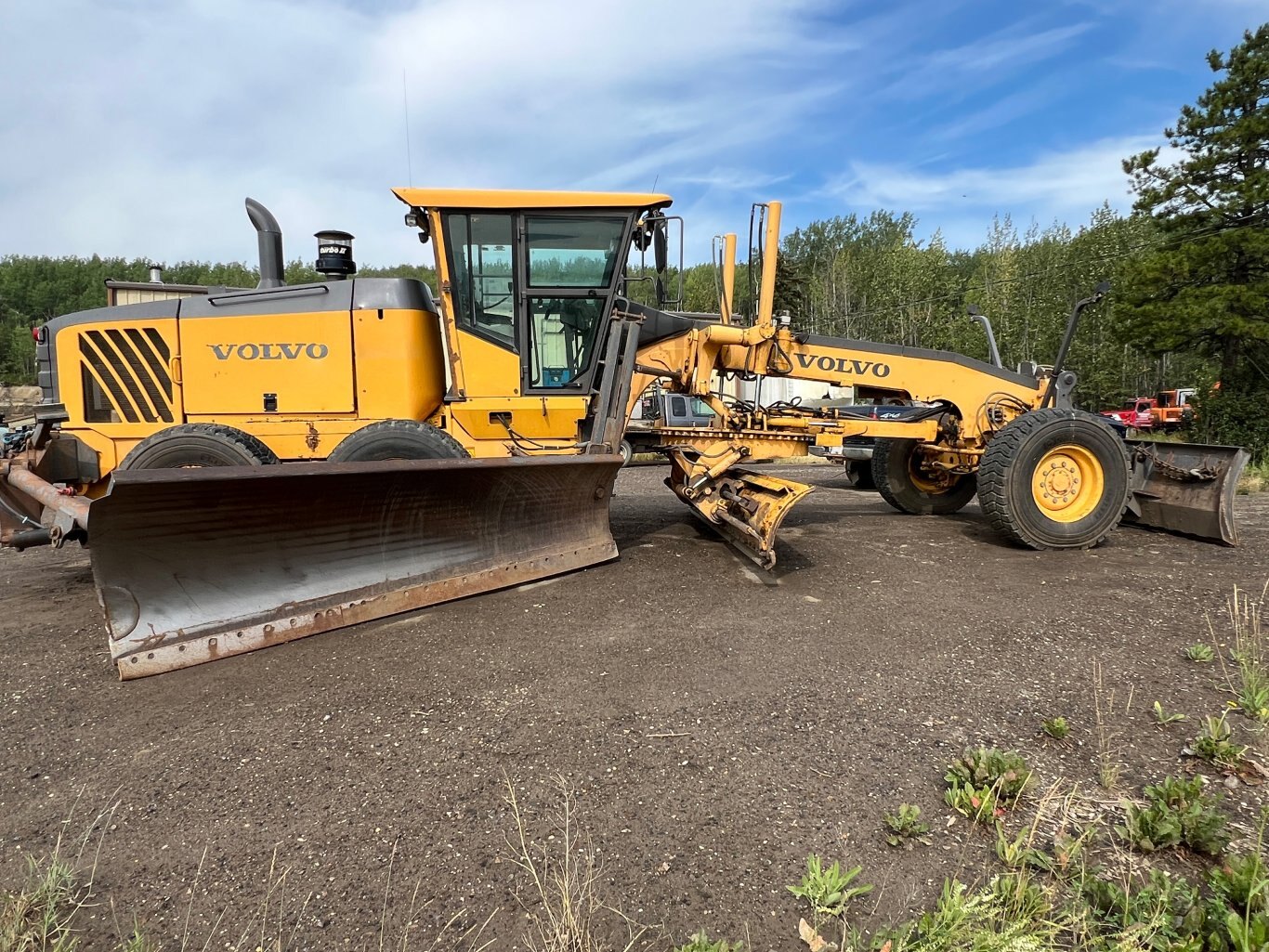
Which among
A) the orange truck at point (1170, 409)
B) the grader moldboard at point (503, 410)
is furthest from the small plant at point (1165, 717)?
the orange truck at point (1170, 409)

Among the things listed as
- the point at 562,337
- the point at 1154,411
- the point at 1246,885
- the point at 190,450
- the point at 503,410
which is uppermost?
the point at 562,337

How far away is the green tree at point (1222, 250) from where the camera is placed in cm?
1423

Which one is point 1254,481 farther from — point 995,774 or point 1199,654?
point 995,774

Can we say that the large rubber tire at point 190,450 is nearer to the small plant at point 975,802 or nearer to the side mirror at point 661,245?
the side mirror at point 661,245

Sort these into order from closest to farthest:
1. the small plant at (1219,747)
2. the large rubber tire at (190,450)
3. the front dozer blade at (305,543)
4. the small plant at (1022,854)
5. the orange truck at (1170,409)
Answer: the small plant at (1022,854), the small plant at (1219,747), the front dozer blade at (305,543), the large rubber tire at (190,450), the orange truck at (1170,409)

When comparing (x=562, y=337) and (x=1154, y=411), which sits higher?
(x=562, y=337)

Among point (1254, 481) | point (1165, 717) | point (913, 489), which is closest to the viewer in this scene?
point (1165, 717)

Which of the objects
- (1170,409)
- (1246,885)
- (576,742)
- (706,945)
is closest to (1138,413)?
(1170,409)

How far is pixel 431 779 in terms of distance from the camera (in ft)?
8.07

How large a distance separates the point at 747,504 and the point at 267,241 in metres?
4.66

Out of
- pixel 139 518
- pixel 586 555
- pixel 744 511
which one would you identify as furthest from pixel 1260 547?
pixel 139 518

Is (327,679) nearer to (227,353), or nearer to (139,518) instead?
(139,518)

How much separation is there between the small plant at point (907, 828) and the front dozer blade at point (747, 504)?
2.47m

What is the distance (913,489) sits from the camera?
7.77 metres
